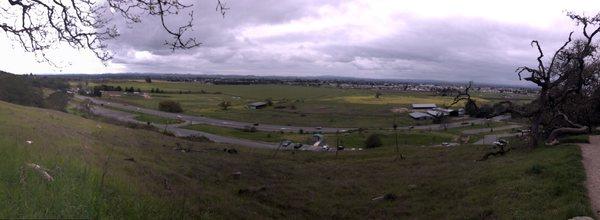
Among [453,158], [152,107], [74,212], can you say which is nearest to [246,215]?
[74,212]

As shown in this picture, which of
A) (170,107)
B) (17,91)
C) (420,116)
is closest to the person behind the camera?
(17,91)

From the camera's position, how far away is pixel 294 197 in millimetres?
22406

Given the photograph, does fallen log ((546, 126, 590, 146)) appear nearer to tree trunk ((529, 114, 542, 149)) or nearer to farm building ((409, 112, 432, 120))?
tree trunk ((529, 114, 542, 149))

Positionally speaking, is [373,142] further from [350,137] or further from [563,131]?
[563,131]

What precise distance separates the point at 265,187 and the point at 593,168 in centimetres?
1288

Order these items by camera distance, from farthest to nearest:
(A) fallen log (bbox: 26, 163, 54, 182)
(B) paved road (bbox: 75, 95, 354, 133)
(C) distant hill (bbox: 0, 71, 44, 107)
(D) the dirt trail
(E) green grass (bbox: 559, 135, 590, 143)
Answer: (B) paved road (bbox: 75, 95, 354, 133), (C) distant hill (bbox: 0, 71, 44, 107), (E) green grass (bbox: 559, 135, 590, 143), (D) the dirt trail, (A) fallen log (bbox: 26, 163, 54, 182)

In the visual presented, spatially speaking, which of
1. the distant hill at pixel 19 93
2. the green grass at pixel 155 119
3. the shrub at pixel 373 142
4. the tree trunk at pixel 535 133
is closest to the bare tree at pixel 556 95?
the tree trunk at pixel 535 133

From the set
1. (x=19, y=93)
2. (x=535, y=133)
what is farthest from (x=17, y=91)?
(x=535, y=133)

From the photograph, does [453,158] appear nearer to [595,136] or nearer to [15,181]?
[595,136]

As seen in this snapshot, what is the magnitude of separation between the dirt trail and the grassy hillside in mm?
286

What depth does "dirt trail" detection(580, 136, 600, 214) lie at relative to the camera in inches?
538

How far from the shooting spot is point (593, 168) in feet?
58.7

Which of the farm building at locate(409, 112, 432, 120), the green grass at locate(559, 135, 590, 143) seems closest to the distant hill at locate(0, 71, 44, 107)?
the green grass at locate(559, 135, 590, 143)

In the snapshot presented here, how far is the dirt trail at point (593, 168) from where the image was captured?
538 inches
